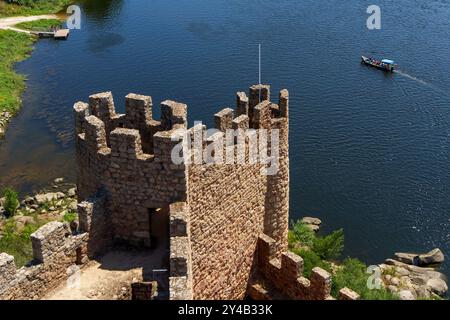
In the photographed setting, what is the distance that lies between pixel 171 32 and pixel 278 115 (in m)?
51.1

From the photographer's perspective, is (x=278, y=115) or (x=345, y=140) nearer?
Answer: (x=278, y=115)

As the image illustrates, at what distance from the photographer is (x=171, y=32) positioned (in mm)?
68250

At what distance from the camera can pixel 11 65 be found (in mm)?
64938

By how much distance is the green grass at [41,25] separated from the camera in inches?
2980

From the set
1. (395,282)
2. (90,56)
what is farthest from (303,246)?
(90,56)

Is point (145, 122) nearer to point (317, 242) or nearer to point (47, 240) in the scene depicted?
point (47, 240)

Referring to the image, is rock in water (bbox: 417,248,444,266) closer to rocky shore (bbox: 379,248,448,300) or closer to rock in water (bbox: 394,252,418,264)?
rocky shore (bbox: 379,248,448,300)

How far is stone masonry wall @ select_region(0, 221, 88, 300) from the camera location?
43.8 ft

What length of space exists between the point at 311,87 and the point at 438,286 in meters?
25.0

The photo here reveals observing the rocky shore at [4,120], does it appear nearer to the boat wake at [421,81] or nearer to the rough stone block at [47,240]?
the boat wake at [421,81]

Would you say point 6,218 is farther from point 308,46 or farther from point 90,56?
point 308,46

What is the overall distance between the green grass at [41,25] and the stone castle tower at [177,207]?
62853mm

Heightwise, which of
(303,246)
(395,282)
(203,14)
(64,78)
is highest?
(203,14)

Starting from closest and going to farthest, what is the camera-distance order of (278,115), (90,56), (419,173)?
(278,115) → (419,173) → (90,56)
